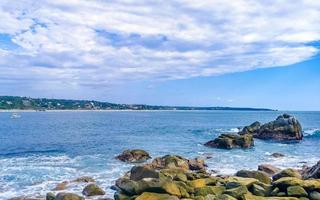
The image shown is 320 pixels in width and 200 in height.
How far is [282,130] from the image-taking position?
7881cm

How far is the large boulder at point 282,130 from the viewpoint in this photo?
256 feet

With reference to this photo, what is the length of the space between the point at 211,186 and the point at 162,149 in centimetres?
3608

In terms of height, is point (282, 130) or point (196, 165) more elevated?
point (282, 130)

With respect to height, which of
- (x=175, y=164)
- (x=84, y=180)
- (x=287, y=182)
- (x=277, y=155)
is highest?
(x=287, y=182)

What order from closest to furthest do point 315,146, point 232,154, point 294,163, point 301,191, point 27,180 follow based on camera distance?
point 301,191 < point 27,180 < point 294,163 < point 232,154 < point 315,146

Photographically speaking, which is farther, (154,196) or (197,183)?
(197,183)

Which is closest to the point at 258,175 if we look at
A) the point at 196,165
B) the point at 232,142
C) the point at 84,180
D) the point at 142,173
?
the point at 142,173

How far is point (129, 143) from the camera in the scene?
7306 cm

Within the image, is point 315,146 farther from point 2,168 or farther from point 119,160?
point 2,168

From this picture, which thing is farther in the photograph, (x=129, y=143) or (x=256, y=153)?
(x=129, y=143)

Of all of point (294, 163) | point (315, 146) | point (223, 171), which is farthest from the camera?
point (315, 146)

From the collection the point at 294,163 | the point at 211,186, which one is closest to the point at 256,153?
the point at 294,163

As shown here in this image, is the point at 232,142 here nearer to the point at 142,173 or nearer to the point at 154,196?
the point at 142,173

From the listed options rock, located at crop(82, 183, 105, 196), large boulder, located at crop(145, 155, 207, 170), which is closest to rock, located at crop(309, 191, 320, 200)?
rock, located at crop(82, 183, 105, 196)
